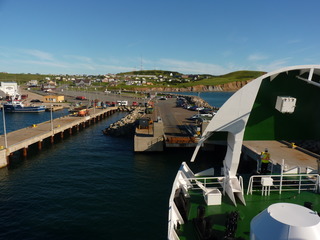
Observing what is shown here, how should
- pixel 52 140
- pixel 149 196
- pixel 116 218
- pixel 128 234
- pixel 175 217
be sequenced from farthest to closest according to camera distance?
1. pixel 52 140
2. pixel 149 196
3. pixel 116 218
4. pixel 128 234
5. pixel 175 217

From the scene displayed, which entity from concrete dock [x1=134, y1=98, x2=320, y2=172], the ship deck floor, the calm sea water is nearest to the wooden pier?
the calm sea water

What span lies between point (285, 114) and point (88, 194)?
20748 mm

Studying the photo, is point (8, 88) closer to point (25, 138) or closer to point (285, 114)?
point (25, 138)

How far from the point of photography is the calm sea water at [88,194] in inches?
752

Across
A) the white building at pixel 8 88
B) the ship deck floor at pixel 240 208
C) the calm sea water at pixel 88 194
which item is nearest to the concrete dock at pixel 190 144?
the calm sea water at pixel 88 194

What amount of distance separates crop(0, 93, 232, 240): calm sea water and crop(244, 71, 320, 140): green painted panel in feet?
36.8

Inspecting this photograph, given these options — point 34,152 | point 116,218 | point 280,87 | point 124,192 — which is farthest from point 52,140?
point 280,87

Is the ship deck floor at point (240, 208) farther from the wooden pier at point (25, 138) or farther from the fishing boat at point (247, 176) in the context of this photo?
the wooden pier at point (25, 138)

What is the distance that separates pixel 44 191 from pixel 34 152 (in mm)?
16911

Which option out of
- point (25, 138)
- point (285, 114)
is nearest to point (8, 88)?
point (25, 138)

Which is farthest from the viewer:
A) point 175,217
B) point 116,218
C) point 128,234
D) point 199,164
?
point 199,164

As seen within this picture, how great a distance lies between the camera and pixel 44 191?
25.9m

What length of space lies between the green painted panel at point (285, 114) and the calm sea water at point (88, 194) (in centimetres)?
1122

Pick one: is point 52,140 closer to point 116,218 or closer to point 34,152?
point 34,152
